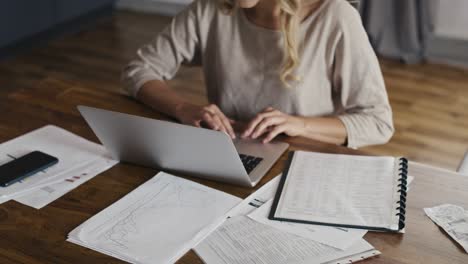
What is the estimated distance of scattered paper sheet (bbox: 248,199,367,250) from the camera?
3.36ft

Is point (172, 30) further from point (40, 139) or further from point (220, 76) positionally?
point (40, 139)

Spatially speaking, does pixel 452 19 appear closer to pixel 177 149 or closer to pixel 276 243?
pixel 177 149

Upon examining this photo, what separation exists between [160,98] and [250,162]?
1.22 ft

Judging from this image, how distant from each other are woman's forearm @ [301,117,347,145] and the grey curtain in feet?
8.68

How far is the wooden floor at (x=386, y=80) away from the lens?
3014mm

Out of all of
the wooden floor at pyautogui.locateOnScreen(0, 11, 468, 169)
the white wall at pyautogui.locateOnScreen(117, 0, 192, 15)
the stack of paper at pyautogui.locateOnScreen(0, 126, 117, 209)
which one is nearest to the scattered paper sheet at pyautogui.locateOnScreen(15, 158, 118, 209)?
the stack of paper at pyautogui.locateOnScreen(0, 126, 117, 209)

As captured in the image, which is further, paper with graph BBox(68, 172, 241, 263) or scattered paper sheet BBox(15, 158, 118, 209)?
scattered paper sheet BBox(15, 158, 118, 209)

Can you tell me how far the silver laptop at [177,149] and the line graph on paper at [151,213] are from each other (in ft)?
0.16

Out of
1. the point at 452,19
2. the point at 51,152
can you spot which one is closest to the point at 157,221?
the point at 51,152

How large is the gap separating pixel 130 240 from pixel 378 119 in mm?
721

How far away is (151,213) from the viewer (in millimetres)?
1116

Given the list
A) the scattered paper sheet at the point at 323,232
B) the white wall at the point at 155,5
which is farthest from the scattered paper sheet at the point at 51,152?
the white wall at the point at 155,5

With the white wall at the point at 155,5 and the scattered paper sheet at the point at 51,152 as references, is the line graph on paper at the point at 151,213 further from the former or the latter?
the white wall at the point at 155,5

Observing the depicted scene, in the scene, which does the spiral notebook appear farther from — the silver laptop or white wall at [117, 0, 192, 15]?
white wall at [117, 0, 192, 15]
